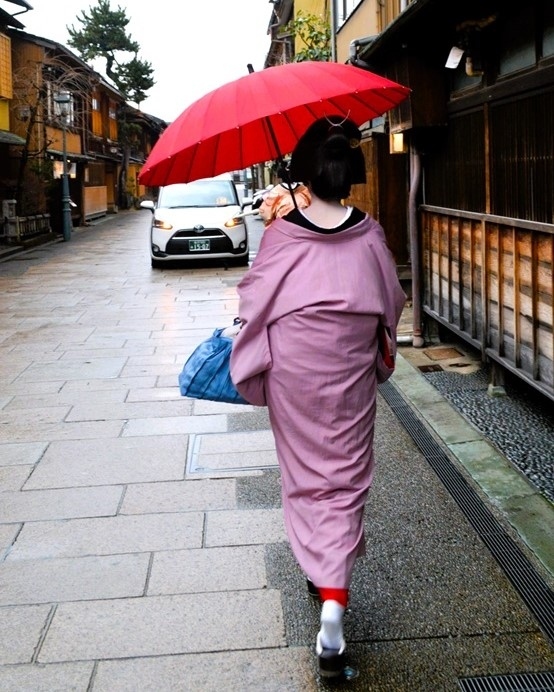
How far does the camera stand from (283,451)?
132 inches

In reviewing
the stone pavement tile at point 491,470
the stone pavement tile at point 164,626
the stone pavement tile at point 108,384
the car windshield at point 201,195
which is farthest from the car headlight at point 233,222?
the stone pavement tile at point 164,626

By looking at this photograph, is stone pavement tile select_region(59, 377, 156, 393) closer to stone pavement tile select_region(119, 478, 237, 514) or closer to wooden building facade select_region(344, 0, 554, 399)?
stone pavement tile select_region(119, 478, 237, 514)

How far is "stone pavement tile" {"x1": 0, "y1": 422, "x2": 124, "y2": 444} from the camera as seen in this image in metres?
6.42

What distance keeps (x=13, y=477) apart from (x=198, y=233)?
537 inches

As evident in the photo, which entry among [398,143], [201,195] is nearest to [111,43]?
[201,195]

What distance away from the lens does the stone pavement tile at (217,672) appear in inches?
121

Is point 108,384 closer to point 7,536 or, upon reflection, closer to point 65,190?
point 7,536

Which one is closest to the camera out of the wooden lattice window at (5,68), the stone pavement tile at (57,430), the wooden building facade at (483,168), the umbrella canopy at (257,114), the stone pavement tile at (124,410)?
the umbrella canopy at (257,114)

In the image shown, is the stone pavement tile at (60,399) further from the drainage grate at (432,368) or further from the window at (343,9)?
the window at (343,9)

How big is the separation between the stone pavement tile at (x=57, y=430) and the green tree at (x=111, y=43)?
60.0 meters

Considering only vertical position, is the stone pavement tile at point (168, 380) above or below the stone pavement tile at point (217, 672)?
above

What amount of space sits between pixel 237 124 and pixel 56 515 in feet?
8.19

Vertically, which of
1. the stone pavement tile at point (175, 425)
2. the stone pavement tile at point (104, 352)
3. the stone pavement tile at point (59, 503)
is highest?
the stone pavement tile at point (104, 352)

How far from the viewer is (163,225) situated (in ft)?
61.7
